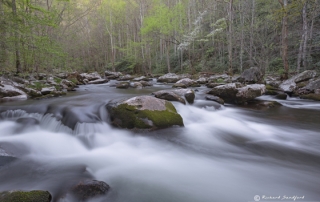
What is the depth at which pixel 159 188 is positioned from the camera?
274 cm

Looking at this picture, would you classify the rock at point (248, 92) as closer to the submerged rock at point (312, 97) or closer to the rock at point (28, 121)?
the submerged rock at point (312, 97)

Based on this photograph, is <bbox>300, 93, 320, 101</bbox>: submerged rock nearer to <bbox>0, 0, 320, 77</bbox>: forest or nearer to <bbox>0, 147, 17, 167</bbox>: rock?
<bbox>0, 0, 320, 77</bbox>: forest

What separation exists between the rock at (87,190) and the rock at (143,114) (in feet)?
7.46

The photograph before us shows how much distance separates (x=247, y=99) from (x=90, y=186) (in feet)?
22.9

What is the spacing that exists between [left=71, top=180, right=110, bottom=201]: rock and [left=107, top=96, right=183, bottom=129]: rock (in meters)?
2.27

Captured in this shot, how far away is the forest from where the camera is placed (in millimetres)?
9102

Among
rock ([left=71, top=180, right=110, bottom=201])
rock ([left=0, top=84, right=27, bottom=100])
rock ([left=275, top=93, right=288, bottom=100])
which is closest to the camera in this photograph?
rock ([left=71, top=180, right=110, bottom=201])

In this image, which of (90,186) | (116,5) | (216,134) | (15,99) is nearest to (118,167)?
(90,186)

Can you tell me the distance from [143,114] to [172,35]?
1915 centimetres

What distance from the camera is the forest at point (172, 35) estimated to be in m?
9.10

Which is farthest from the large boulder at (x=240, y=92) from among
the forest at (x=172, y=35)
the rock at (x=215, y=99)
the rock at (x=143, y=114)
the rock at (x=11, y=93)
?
the rock at (x=11, y=93)

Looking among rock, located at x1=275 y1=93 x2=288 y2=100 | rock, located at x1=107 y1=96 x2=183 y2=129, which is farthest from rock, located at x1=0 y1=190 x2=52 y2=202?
rock, located at x1=275 y1=93 x2=288 y2=100

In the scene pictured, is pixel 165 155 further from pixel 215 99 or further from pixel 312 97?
pixel 312 97

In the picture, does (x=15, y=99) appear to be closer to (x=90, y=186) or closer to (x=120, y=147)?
(x=120, y=147)
